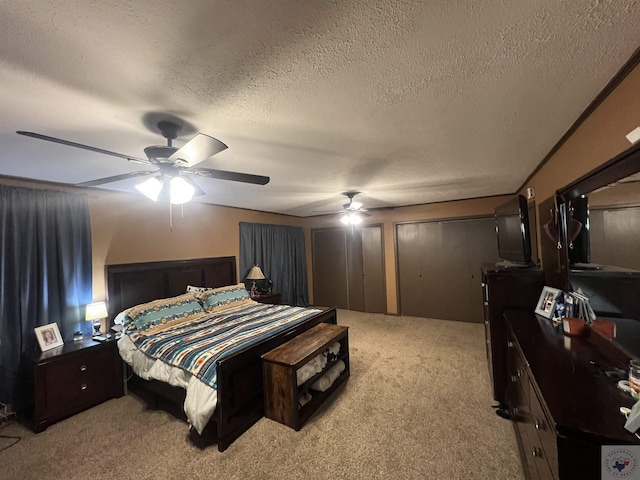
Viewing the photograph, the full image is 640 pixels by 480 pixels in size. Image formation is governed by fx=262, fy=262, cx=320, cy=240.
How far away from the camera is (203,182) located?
3.00 metres

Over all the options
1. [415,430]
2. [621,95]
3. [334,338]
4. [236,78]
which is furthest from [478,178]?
[236,78]

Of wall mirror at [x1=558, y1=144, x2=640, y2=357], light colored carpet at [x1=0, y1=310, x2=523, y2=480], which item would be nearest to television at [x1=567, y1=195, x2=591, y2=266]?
wall mirror at [x1=558, y1=144, x2=640, y2=357]

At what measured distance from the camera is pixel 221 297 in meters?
3.68

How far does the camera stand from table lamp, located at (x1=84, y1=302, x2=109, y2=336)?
2.73 m

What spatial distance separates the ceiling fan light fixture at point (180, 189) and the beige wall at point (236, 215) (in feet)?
6.75

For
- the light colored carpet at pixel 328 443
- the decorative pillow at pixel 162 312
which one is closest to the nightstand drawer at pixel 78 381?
the light colored carpet at pixel 328 443

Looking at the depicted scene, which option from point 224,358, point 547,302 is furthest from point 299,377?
point 547,302

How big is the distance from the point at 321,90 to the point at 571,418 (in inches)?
64.6

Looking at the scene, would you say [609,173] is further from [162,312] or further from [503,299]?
[162,312]

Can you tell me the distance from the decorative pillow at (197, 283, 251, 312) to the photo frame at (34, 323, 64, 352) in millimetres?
1352

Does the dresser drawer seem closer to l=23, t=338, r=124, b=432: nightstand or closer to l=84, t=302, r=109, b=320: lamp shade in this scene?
l=23, t=338, r=124, b=432: nightstand

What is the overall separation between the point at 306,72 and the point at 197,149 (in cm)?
71

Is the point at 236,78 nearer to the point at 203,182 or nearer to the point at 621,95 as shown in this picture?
the point at 621,95

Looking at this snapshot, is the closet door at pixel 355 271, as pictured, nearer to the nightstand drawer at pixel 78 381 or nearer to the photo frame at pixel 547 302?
the photo frame at pixel 547 302
